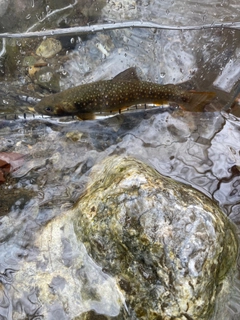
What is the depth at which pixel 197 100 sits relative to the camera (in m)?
3.85

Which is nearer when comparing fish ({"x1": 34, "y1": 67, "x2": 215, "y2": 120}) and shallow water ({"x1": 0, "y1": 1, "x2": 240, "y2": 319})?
shallow water ({"x1": 0, "y1": 1, "x2": 240, "y2": 319})

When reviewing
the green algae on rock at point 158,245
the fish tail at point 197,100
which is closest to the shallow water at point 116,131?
the fish tail at point 197,100

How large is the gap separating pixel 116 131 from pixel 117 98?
0.40 metres

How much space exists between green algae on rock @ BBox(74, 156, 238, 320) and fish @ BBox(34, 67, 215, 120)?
150 cm

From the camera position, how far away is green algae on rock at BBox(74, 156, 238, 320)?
2162 millimetres

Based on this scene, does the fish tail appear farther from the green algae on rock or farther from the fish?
the green algae on rock

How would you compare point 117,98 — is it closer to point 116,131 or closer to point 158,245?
point 116,131

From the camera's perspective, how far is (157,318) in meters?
2.18

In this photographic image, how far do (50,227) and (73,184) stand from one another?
1.80 feet

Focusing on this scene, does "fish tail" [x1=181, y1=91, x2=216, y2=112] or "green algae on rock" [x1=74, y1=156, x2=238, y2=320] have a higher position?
"fish tail" [x1=181, y1=91, x2=216, y2=112]

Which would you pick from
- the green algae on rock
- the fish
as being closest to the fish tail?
the fish

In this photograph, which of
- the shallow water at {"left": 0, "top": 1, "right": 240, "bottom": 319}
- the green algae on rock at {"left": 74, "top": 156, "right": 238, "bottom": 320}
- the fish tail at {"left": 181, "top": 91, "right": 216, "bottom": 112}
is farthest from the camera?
the fish tail at {"left": 181, "top": 91, "right": 216, "bottom": 112}

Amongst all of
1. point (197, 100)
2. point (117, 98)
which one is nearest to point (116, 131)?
point (117, 98)

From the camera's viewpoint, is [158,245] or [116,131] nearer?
[158,245]
